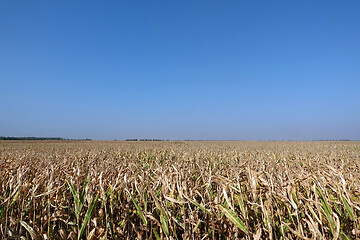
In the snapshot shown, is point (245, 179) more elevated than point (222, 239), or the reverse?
point (245, 179)

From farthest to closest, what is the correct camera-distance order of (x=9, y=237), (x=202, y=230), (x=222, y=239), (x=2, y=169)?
1. (x=2, y=169)
2. (x=202, y=230)
3. (x=222, y=239)
4. (x=9, y=237)

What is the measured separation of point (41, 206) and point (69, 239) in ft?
1.99

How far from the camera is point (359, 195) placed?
101 inches

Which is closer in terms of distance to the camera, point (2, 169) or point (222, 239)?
point (222, 239)

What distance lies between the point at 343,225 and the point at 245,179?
1.03 meters

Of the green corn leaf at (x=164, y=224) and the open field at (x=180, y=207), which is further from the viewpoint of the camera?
the green corn leaf at (x=164, y=224)

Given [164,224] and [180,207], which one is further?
[180,207]

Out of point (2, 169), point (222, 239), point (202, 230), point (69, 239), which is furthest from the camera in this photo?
point (2, 169)

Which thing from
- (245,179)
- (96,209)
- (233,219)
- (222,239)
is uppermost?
(245,179)

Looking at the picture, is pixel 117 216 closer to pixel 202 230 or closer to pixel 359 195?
pixel 202 230

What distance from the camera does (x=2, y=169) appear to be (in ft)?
13.5

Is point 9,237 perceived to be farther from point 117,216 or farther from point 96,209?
point 117,216

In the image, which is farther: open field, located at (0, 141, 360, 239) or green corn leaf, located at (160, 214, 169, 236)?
green corn leaf, located at (160, 214, 169, 236)

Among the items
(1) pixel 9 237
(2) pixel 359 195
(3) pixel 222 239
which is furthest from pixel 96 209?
(2) pixel 359 195
